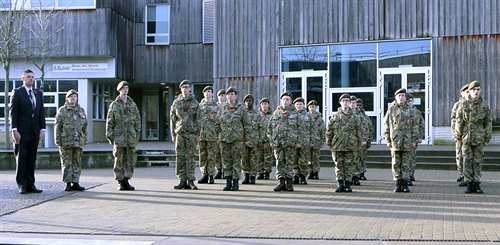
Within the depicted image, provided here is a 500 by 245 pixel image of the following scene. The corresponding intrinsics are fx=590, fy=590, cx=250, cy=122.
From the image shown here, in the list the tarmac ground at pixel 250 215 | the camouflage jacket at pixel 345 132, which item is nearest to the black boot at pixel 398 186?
the tarmac ground at pixel 250 215

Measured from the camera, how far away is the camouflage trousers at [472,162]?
11797 millimetres

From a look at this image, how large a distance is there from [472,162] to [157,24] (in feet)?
69.7

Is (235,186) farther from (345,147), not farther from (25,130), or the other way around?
(25,130)

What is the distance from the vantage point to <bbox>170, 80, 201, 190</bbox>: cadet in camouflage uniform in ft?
40.9

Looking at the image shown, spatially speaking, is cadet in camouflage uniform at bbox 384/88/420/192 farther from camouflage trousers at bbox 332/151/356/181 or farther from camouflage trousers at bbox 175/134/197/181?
camouflage trousers at bbox 175/134/197/181

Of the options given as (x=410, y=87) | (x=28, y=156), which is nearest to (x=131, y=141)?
(x=28, y=156)

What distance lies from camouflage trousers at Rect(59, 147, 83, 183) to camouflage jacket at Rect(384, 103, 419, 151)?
21.3ft

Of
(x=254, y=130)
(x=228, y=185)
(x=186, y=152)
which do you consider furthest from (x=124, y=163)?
(x=254, y=130)

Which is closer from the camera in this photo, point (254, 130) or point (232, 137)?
point (232, 137)

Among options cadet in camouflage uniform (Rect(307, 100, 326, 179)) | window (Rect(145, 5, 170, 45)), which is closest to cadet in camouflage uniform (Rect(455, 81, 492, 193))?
cadet in camouflage uniform (Rect(307, 100, 326, 179))

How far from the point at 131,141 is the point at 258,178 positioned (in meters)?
4.20

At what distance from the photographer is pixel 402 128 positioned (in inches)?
468

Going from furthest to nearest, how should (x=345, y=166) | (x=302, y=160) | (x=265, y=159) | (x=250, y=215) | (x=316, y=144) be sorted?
(x=265, y=159) < (x=316, y=144) < (x=302, y=160) < (x=345, y=166) < (x=250, y=215)

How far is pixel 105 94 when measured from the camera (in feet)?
101
